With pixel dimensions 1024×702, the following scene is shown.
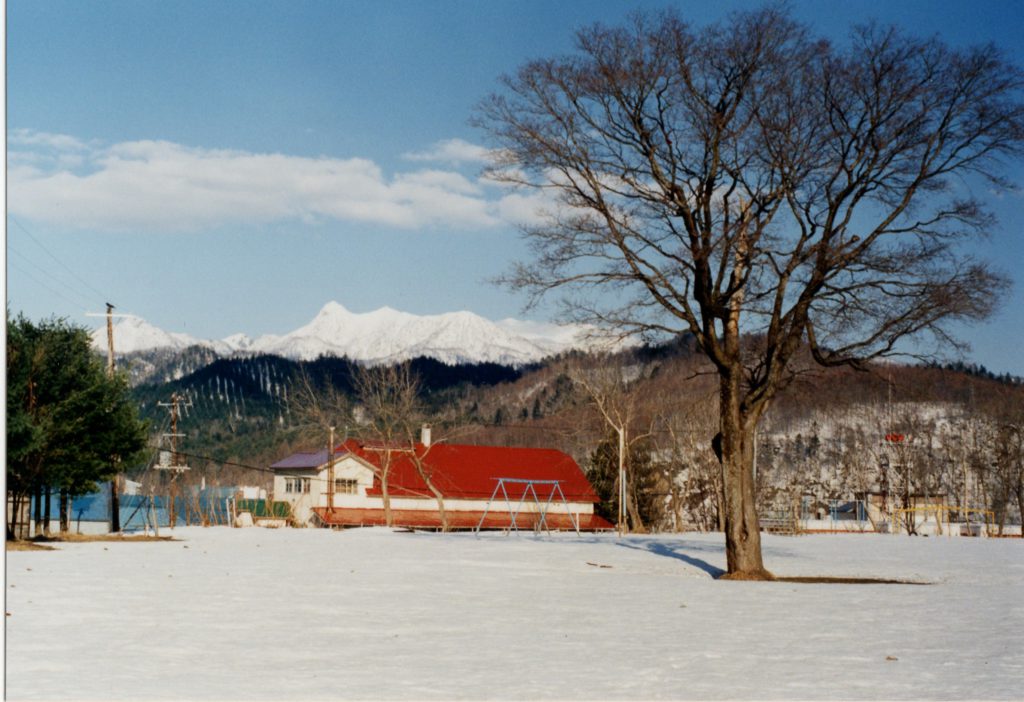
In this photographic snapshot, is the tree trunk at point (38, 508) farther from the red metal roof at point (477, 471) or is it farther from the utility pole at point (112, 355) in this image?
the red metal roof at point (477, 471)

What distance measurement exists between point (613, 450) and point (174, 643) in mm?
47670

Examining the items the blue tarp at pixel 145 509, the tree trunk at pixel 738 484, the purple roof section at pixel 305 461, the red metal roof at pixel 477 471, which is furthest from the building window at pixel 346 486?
the tree trunk at pixel 738 484

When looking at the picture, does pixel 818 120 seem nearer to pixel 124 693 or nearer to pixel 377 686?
pixel 377 686

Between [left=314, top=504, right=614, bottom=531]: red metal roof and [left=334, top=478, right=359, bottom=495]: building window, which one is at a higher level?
[left=334, top=478, right=359, bottom=495]: building window

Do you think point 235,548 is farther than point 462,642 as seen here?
Yes

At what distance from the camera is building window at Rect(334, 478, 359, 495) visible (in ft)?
212

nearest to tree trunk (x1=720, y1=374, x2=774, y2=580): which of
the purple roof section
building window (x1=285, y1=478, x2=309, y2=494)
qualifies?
the purple roof section

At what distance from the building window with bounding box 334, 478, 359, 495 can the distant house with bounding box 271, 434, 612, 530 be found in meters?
0.06

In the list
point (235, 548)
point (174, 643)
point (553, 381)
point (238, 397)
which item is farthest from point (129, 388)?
point (238, 397)

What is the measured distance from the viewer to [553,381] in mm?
146250

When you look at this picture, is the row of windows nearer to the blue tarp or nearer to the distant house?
the distant house

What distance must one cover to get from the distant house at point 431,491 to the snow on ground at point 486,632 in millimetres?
39519

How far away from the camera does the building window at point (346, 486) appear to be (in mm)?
64562

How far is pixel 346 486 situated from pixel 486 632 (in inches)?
2144
